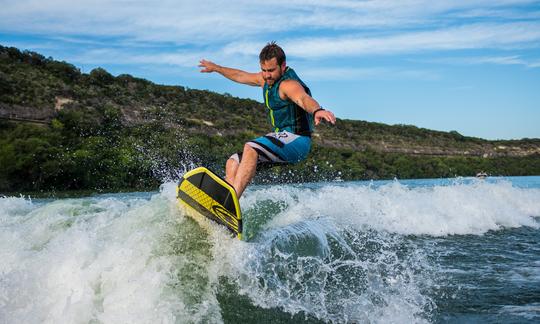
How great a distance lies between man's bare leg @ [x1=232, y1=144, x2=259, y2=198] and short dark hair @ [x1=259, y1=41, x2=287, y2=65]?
105cm

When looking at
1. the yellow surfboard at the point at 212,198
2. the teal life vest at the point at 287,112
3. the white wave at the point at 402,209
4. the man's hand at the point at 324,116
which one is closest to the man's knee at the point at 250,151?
the yellow surfboard at the point at 212,198

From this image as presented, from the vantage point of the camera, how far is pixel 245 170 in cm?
525

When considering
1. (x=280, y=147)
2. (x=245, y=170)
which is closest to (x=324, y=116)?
(x=280, y=147)

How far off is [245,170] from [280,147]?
53 centimetres

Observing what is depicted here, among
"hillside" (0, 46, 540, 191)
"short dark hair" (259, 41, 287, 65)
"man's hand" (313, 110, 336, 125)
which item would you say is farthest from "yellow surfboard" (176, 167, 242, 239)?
"hillside" (0, 46, 540, 191)

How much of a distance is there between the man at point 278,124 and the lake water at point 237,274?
0.76m

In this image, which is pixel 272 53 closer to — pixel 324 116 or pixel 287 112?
pixel 287 112

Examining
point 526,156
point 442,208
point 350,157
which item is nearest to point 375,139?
point 350,157

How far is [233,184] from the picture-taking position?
5316mm

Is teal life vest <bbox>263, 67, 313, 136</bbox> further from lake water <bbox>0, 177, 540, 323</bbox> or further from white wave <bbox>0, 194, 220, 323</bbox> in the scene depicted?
white wave <bbox>0, 194, 220, 323</bbox>

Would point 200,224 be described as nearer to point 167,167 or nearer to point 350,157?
point 167,167

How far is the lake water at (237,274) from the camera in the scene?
3936 millimetres

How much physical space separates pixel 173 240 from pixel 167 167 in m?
37.4

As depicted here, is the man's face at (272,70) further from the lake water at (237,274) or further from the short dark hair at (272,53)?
the lake water at (237,274)
